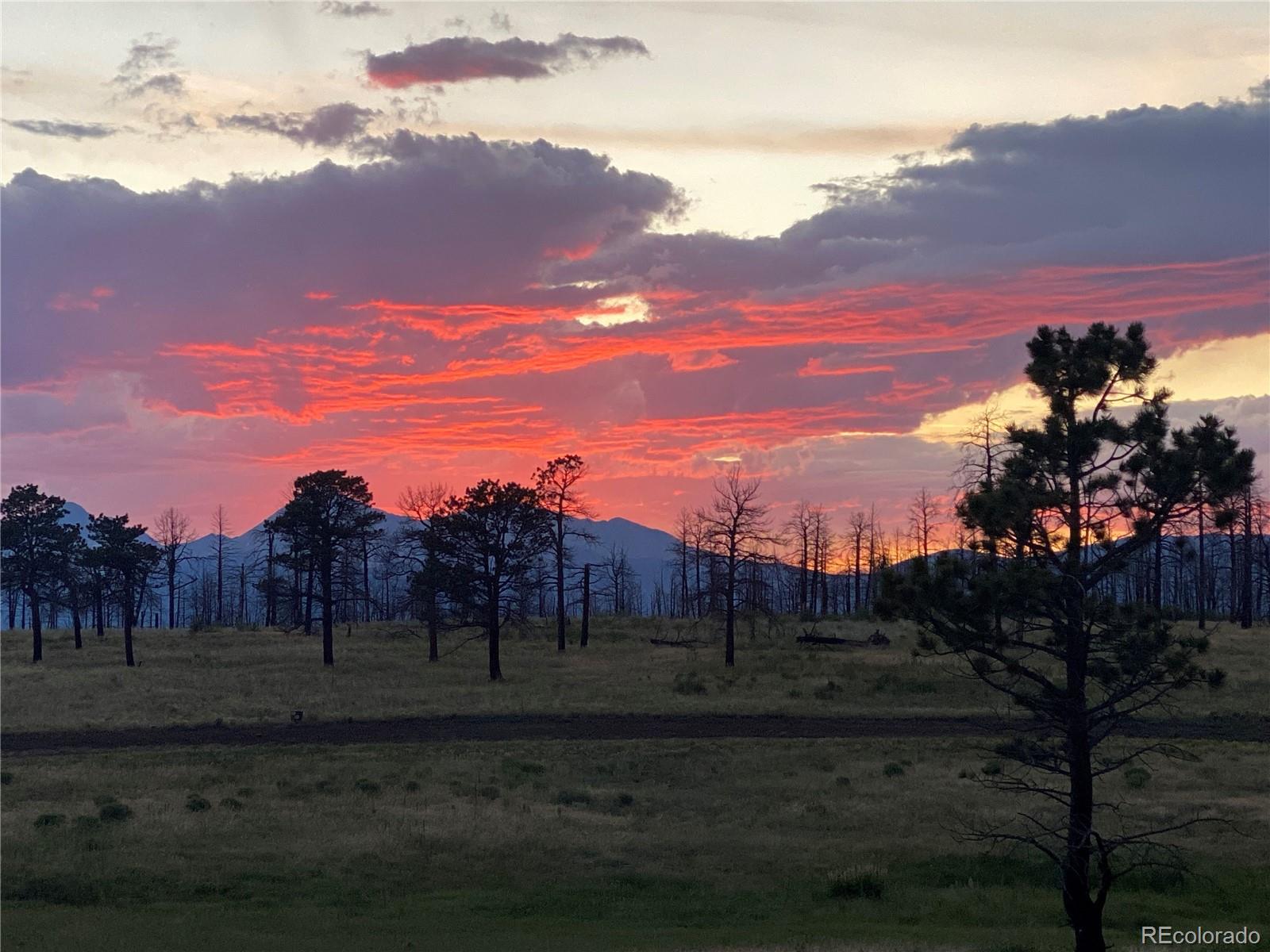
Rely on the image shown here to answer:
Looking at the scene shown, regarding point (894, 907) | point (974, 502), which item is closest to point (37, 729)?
point (894, 907)

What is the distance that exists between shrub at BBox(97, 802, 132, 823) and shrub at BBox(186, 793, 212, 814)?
4.31ft

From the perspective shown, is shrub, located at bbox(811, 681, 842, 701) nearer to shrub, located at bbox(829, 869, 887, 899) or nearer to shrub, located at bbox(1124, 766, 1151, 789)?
shrub, located at bbox(1124, 766, 1151, 789)

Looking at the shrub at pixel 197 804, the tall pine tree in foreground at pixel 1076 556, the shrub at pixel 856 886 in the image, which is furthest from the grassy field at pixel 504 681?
the tall pine tree in foreground at pixel 1076 556

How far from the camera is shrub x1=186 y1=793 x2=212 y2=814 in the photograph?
25116 mm

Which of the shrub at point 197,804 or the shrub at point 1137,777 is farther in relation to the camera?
the shrub at point 1137,777

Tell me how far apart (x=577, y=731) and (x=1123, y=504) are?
2664cm

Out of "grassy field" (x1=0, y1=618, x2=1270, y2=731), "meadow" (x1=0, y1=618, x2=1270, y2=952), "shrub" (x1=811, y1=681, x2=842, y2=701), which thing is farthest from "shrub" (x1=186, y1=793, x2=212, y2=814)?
"shrub" (x1=811, y1=681, x2=842, y2=701)

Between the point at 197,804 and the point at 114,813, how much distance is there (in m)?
1.85

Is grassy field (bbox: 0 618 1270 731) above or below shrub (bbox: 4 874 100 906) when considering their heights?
below

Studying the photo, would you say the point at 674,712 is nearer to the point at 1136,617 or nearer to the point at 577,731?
the point at 577,731

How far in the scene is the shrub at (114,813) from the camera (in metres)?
24.0

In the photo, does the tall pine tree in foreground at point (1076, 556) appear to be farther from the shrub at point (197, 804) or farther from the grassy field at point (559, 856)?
the shrub at point (197, 804)

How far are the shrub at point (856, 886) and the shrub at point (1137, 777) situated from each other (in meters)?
12.2

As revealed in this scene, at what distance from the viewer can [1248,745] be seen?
34125mm
